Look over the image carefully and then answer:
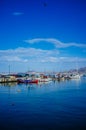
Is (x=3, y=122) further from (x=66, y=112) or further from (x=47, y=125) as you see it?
(x=66, y=112)

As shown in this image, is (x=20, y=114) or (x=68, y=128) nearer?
(x=68, y=128)

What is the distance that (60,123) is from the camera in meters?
21.5

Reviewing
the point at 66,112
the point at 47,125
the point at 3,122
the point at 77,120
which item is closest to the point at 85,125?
the point at 77,120

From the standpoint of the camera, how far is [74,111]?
87.6 feet

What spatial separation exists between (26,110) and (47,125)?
751cm

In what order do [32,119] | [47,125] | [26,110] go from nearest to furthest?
[47,125] → [32,119] → [26,110]

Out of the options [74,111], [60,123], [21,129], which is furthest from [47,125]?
[74,111]

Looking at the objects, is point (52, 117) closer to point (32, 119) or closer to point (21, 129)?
point (32, 119)

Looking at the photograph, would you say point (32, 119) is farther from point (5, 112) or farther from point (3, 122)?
point (5, 112)

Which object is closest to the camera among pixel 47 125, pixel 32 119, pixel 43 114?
pixel 47 125

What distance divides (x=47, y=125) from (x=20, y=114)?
18.3ft

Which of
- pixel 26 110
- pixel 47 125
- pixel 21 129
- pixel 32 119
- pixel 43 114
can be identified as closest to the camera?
pixel 21 129

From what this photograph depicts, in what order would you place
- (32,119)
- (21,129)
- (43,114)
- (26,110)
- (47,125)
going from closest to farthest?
(21,129), (47,125), (32,119), (43,114), (26,110)

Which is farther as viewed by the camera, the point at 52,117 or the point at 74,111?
the point at 74,111
